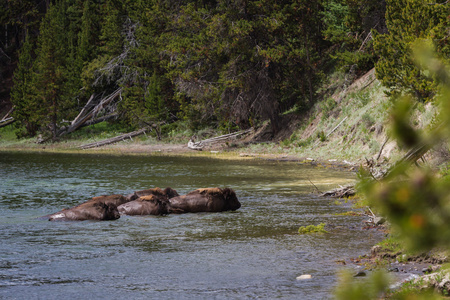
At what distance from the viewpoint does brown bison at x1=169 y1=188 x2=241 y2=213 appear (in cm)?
1396

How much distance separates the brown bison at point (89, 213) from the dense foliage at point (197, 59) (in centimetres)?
2282

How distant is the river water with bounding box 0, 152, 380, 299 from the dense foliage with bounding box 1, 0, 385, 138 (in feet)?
63.6

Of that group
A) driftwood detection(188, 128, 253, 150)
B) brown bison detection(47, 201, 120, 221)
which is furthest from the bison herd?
driftwood detection(188, 128, 253, 150)

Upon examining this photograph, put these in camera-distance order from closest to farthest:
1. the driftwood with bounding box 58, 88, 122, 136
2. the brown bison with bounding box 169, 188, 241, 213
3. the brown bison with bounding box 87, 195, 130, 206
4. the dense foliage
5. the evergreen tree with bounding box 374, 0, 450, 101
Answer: the brown bison with bounding box 87, 195, 130, 206
the brown bison with bounding box 169, 188, 241, 213
the evergreen tree with bounding box 374, 0, 450, 101
the dense foliage
the driftwood with bounding box 58, 88, 122, 136

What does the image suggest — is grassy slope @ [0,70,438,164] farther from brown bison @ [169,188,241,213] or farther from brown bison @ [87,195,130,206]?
brown bison @ [87,195,130,206]

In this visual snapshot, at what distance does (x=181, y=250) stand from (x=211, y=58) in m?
30.1

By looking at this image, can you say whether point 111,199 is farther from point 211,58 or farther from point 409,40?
point 211,58

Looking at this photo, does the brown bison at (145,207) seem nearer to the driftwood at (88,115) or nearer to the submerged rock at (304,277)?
the submerged rock at (304,277)

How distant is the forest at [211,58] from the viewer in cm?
2481

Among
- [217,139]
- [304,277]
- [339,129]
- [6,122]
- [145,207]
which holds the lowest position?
[217,139]

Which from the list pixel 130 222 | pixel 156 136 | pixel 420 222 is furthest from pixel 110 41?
pixel 420 222

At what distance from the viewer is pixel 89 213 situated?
42.1 feet

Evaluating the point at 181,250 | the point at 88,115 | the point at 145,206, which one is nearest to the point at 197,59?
the point at 88,115

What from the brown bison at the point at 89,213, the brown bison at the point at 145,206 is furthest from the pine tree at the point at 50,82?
the brown bison at the point at 89,213
